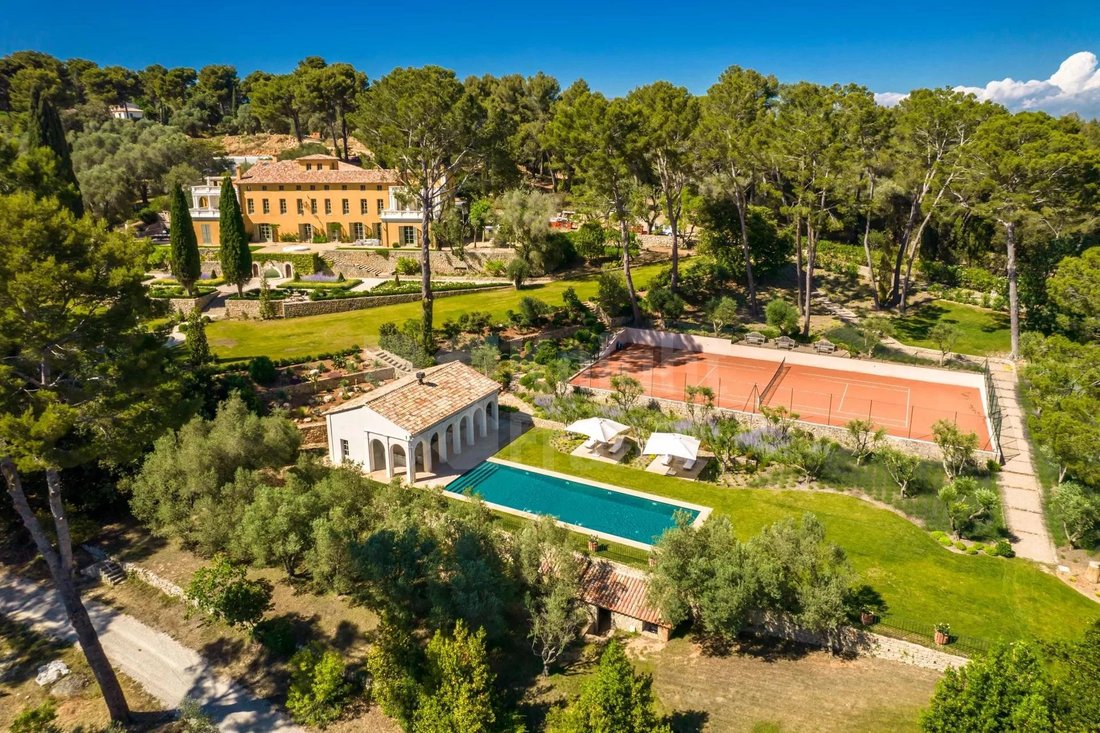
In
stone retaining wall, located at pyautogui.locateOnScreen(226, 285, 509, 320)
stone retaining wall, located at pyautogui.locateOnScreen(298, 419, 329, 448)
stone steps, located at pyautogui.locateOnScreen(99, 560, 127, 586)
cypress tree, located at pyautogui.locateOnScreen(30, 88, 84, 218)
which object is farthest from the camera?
stone retaining wall, located at pyautogui.locateOnScreen(226, 285, 509, 320)

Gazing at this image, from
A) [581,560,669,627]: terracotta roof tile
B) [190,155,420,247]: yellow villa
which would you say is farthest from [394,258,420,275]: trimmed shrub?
[581,560,669,627]: terracotta roof tile

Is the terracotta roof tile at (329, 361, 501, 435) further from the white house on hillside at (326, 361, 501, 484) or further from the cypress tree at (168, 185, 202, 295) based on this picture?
the cypress tree at (168, 185, 202, 295)

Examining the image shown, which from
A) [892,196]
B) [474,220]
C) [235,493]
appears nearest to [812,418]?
[235,493]

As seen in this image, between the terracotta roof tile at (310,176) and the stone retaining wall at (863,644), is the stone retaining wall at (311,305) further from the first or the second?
the stone retaining wall at (863,644)

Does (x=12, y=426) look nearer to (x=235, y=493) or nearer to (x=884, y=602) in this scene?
(x=235, y=493)

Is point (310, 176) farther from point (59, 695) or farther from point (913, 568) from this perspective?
point (913, 568)

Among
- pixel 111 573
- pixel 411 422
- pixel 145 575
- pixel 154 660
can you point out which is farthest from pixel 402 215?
pixel 154 660
